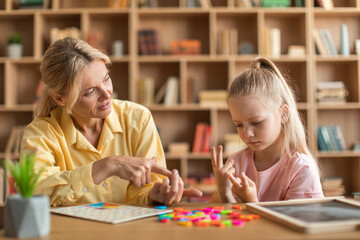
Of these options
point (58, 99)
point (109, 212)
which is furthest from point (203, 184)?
point (109, 212)

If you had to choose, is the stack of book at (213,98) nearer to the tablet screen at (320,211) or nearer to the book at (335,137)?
the book at (335,137)

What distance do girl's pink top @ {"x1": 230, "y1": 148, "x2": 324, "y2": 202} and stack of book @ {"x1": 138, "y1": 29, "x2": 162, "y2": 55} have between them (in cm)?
247

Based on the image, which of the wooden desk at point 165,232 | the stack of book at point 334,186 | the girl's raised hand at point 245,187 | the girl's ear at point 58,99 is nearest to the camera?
the wooden desk at point 165,232

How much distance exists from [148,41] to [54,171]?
2.69 metres

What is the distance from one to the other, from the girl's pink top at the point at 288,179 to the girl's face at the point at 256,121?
106 mm

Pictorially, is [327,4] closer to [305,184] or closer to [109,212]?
[305,184]

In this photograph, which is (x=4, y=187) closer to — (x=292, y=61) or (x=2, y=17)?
(x=2, y=17)

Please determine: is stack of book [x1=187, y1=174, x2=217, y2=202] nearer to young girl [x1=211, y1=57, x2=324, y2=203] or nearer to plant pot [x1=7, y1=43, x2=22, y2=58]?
plant pot [x1=7, y1=43, x2=22, y2=58]

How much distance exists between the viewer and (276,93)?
1.67 metres

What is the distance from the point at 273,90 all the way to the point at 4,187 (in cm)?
306

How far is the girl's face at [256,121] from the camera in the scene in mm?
1554

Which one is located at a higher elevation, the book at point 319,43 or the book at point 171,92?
A: the book at point 319,43

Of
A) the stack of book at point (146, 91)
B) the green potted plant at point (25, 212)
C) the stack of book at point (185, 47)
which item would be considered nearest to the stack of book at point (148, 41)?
the stack of book at point (185, 47)

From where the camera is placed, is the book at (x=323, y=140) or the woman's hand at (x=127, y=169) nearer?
the woman's hand at (x=127, y=169)
